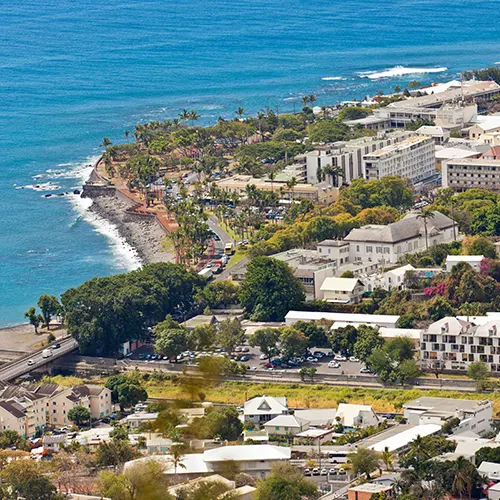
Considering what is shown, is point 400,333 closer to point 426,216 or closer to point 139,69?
point 426,216

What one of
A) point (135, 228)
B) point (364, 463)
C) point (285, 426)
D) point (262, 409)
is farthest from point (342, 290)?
point (135, 228)

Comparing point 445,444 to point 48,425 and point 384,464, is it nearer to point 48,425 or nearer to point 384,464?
point 384,464

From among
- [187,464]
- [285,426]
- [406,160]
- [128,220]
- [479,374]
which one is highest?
[406,160]

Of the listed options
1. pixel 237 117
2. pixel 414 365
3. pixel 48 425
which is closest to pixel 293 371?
pixel 414 365

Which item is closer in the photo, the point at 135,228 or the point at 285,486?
the point at 285,486

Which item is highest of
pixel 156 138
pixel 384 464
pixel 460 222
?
pixel 156 138

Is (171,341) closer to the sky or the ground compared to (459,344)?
closer to the sky
